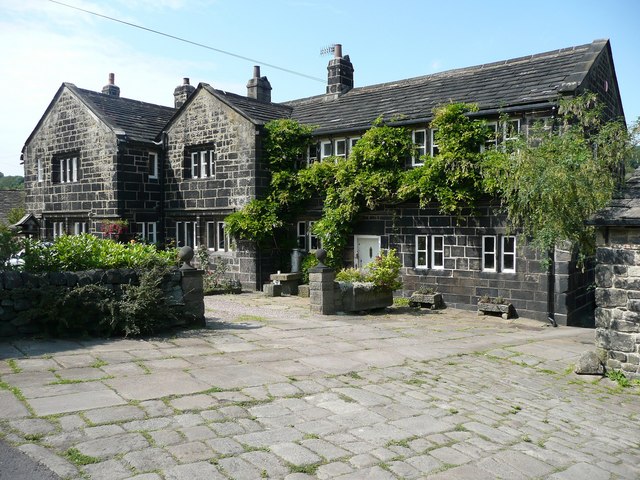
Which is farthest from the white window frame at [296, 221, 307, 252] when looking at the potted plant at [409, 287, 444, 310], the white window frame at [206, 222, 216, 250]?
the potted plant at [409, 287, 444, 310]

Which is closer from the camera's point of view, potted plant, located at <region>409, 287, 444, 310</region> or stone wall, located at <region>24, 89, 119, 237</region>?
potted plant, located at <region>409, 287, 444, 310</region>

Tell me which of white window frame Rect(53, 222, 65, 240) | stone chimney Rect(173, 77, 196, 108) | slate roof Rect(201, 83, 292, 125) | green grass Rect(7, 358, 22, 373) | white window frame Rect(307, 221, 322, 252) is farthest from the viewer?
stone chimney Rect(173, 77, 196, 108)

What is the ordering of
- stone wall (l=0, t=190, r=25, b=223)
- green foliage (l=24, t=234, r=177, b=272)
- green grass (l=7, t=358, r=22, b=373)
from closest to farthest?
green grass (l=7, t=358, r=22, b=373), green foliage (l=24, t=234, r=177, b=272), stone wall (l=0, t=190, r=25, b=223)

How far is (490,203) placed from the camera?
1520 centimetres

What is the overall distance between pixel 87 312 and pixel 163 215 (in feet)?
44.4

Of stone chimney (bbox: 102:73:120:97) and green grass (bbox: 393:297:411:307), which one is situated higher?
stone chimney (bbox: 102:73:120:97)

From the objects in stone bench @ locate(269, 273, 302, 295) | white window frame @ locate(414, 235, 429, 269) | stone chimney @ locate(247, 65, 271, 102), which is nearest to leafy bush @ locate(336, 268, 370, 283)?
white window frame @ locate(414, 235, 429, 269)

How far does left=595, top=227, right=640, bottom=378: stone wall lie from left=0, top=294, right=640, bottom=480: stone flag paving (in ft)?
1.55

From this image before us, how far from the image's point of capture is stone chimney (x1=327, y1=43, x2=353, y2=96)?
22.4 meters

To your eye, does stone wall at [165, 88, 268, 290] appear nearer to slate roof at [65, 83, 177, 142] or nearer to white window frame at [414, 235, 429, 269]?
slate roof at [65, 83, 177, 142]

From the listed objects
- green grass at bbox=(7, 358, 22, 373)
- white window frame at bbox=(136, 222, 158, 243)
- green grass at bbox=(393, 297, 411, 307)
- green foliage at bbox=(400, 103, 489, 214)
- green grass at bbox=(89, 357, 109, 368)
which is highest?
green foliage at bbox=(400, 103, 489, 214)

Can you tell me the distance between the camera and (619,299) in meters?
8.91

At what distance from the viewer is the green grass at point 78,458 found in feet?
15.6

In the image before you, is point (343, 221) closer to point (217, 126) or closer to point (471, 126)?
point (471, 126)
